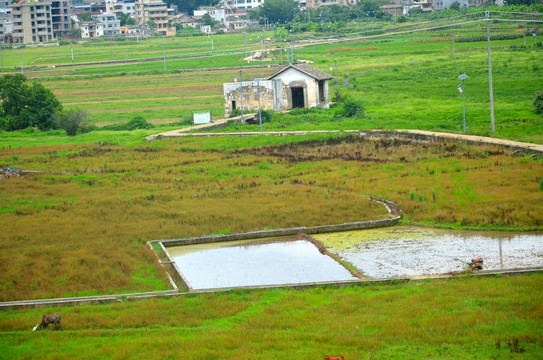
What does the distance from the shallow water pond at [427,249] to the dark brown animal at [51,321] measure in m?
6.70

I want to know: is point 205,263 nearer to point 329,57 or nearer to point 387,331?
point 387,331

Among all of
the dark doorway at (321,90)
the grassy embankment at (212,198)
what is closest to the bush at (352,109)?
the dark doorway at (321,90)

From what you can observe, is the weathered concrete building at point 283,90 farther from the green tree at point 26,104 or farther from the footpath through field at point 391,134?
the green tree at point 26,104

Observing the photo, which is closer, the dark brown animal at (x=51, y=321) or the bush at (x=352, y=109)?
the dark brown animal at (x=51, y=321)

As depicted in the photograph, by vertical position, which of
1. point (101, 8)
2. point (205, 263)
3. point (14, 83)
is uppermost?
point (101, 8)

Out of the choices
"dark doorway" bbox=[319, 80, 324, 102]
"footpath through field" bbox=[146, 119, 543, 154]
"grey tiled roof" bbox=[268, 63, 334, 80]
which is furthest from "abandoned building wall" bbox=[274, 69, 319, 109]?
"footpath through field" bbox=[146, 119, 543, 154]

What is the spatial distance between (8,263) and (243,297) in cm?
615

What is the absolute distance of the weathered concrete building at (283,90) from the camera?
47656 millimetres

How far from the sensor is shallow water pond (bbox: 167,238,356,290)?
16.1 metres

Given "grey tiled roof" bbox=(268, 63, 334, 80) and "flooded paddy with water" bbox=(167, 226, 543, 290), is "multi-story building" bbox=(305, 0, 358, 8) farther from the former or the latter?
"flooded paddy with water" bbox=(167, 226, 543, 290)

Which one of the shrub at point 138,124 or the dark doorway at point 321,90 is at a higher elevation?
the dark doorway at point 321,90

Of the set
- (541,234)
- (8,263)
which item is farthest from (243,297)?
(541,234)

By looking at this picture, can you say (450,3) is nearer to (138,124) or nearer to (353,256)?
(138,124)

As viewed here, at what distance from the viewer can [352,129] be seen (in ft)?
124
